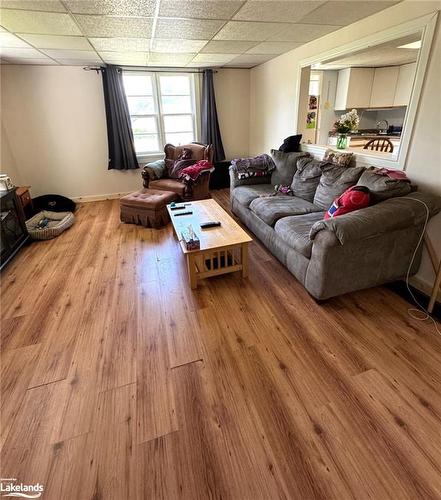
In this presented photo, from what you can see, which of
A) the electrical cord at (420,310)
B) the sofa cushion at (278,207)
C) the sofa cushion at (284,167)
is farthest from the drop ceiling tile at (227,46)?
the electrical cord at (420,310)

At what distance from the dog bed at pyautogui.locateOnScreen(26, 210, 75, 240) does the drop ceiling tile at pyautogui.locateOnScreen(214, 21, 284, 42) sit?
9.97 ft

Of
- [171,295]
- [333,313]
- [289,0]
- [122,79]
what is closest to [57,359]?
[171,295]

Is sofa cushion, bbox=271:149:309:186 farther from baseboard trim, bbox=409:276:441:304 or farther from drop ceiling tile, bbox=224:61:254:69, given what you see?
drop ceiling tile, bbox=224:61:254:69

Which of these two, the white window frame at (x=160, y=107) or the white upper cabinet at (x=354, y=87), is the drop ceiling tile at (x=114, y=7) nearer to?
the white window frame at (x=160, y=107)

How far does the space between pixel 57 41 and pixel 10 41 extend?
464 millimetres

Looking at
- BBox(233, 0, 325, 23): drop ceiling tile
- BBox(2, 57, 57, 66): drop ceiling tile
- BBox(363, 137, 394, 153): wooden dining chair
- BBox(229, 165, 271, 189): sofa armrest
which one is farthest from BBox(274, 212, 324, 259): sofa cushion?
BBox(2, 57, 57, 66): drop ceiling tile

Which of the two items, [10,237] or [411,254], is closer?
[411,254]

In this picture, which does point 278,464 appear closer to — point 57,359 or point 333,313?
point 333,313

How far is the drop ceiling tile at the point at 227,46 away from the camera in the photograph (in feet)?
10.4

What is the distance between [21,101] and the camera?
14.0 feet

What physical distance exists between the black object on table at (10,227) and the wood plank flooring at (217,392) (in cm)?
68

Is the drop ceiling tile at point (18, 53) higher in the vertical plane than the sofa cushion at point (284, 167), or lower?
higher

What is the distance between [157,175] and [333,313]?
3471 millimetres

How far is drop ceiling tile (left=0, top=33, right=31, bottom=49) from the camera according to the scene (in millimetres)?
2659
